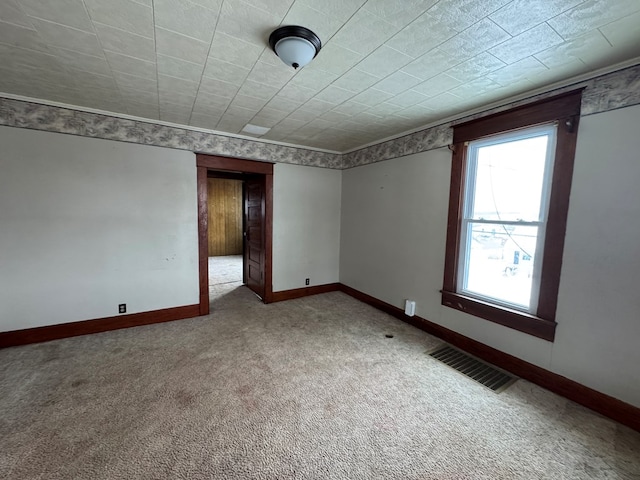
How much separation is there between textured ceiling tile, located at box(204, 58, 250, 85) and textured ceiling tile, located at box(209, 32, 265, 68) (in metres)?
0.06

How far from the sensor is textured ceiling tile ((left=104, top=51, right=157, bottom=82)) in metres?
1.91

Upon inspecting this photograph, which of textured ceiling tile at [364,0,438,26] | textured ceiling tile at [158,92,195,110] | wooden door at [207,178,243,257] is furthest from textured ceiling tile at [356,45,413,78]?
wooden door at [207,178,243,257]

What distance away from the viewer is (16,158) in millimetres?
2686

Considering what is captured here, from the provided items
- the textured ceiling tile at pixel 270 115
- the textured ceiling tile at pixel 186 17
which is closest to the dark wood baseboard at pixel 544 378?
the textured ceiling tile at pixel 270 115

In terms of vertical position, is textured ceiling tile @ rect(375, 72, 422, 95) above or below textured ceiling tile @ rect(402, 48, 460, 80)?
above

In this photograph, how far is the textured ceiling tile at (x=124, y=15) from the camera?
1420 mm

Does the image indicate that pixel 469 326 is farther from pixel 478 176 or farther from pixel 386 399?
pixel 478 176

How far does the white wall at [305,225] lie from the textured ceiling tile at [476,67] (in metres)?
2.72

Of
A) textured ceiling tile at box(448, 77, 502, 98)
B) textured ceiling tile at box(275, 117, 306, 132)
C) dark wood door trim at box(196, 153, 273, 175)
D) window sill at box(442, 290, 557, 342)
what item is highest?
textured ceiling tile at box(448, 77, 502, 98)

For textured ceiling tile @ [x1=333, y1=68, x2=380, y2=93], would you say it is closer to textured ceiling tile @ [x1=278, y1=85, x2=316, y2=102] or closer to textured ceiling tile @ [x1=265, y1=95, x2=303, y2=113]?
textured ceiling tile @ [x1=278, y1=85, x2=316, y2=102]

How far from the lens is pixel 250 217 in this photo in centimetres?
486

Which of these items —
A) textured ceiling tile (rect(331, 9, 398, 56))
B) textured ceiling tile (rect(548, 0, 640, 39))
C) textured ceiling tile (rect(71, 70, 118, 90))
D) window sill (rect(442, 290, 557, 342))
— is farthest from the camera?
window sill (rect(442, 290, 557, 342))

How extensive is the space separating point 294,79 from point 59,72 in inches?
75.6

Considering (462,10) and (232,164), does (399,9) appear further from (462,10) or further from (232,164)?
(232,164)
